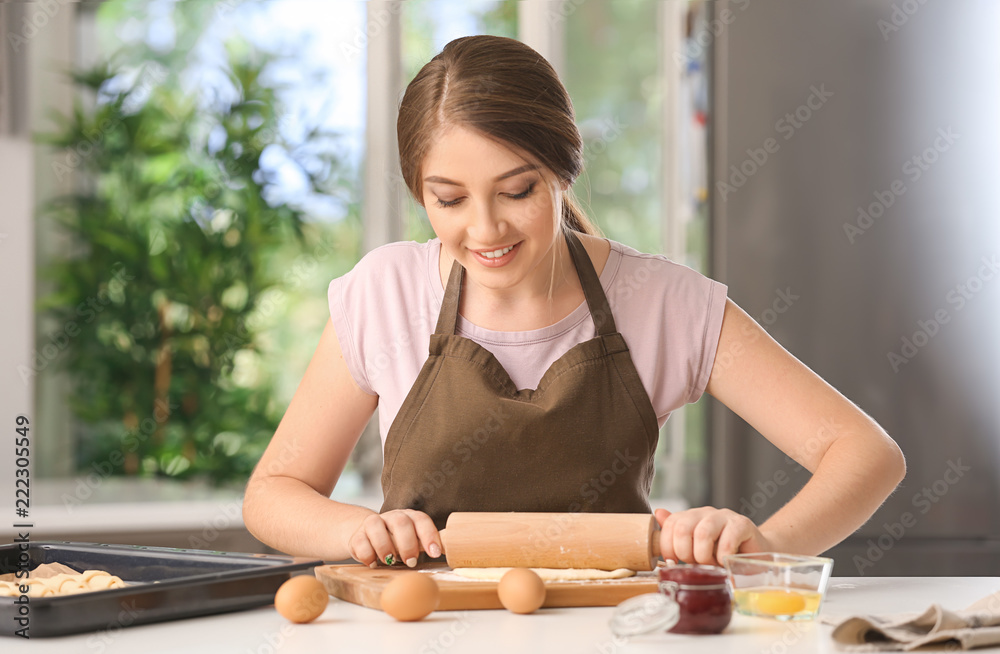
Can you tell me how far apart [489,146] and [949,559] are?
1566 mm

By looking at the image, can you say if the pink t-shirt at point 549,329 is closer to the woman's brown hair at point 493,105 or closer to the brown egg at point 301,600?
the woman's brown hair at point 493,105

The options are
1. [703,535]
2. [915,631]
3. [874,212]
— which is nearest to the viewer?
[915,631]

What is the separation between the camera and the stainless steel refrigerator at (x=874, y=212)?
2.18 metres

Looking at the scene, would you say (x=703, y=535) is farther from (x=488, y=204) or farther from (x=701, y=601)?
(x=488, y=204)

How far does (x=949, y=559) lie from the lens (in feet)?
6.98

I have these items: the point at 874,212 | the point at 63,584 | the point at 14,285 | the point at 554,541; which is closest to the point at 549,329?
the point at 554,541

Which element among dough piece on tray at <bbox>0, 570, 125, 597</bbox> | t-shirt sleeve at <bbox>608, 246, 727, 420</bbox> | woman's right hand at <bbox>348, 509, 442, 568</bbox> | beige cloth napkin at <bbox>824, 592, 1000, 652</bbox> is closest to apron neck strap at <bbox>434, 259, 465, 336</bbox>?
t-shirt sleeve at <bbox>608, 246, 727, 420</bbox>

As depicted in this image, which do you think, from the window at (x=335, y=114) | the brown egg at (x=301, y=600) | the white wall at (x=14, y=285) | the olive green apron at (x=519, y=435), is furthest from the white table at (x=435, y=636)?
the white wall at (x=14, y=285)

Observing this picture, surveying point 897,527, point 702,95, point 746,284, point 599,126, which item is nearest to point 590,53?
point 599,126

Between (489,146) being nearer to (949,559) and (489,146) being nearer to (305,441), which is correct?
(305,441)

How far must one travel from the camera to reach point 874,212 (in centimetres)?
219

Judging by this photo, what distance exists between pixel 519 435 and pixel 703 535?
354 millimetres

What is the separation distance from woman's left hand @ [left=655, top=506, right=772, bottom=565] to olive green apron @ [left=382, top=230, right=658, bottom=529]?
11.2 inches

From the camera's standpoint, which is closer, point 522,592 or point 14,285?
point 522,592
